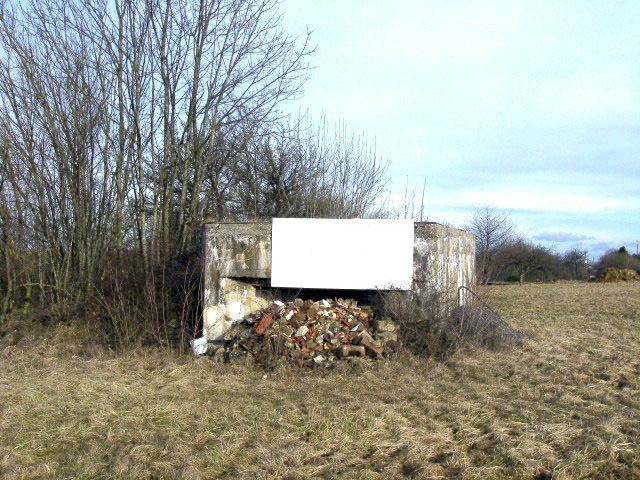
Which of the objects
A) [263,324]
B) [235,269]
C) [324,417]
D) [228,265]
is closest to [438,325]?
[263,324]

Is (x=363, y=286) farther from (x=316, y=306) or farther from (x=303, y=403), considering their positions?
(x=303, y=403)

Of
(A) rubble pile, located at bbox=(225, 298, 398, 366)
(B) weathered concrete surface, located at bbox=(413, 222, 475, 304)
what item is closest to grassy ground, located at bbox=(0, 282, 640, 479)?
(A) rubble pile, located at bbox=(225, 298, 398, 366)

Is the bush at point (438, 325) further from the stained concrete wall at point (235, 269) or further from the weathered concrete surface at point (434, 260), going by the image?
the stained concrete wall at point (235, 269)

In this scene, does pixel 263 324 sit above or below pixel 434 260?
below

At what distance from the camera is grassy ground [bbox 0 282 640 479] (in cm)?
446

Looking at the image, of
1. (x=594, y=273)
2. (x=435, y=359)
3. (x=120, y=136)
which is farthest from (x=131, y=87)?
(x=594, y=273)

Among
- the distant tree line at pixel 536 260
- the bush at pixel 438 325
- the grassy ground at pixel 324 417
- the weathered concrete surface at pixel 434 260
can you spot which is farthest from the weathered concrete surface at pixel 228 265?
the distant tree line at pixel 536 260

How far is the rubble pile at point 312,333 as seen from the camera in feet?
26.7

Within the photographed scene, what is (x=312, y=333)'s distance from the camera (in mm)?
8531

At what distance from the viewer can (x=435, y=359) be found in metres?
8.28

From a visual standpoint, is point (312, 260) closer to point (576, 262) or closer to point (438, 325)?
point (438, 325)

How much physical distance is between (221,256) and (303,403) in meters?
3.57

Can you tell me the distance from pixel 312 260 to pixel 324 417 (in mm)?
3678

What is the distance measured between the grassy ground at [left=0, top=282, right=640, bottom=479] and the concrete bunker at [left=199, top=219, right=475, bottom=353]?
3.71 feet
